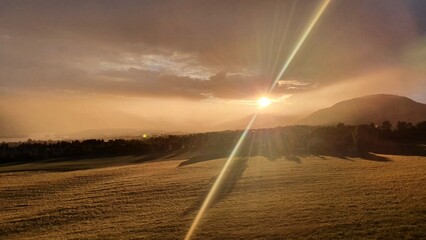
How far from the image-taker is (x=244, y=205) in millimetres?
25188

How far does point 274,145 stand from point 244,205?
144ft

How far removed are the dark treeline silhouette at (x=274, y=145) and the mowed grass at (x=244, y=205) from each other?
15782 millimetres

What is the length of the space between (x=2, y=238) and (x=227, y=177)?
2031cm

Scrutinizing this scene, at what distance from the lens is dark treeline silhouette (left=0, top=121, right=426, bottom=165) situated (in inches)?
2260

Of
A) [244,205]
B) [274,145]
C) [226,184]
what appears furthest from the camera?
A: [274,145]

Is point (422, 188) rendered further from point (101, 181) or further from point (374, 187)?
point (101, 181)

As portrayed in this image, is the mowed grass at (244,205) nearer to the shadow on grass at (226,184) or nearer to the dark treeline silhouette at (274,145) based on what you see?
the shadow on grass at (226,184)

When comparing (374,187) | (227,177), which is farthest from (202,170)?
(374,187)

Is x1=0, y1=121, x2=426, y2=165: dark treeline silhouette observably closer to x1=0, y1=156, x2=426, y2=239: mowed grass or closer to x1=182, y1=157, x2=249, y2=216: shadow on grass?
x1=182, y1=157, x2=249, y2=216: shadow on grass

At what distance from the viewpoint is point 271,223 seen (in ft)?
67.1

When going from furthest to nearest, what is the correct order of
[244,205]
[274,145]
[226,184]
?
[274,145]
[226,184]
[244,205]

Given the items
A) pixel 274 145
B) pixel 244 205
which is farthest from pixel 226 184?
pixel 274 145

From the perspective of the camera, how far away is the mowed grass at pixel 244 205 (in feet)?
63.5

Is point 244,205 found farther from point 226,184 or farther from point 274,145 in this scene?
point 274,145
